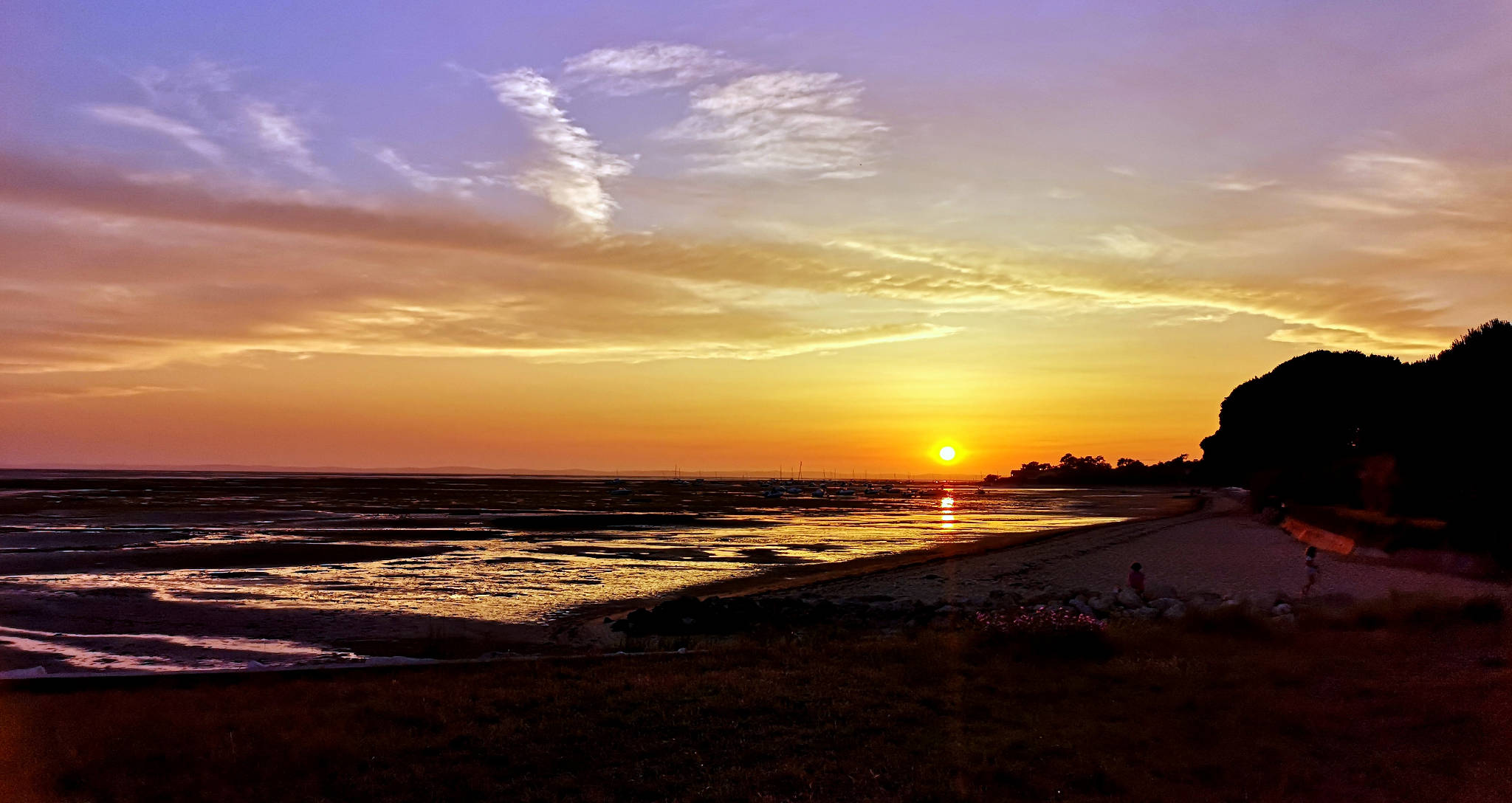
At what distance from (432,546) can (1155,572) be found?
3317 cm

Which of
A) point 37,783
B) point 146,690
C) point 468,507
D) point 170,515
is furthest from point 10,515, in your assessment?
point 37,783

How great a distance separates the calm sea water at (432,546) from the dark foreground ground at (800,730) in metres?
12.3

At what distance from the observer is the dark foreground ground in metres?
9.23

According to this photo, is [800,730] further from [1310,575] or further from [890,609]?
[1310,575]

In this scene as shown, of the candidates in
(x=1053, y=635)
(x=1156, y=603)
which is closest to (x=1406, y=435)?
(x=1156, y=603)

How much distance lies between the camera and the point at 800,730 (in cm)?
1123

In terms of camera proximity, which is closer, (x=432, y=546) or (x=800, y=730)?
(x=800, y=730)

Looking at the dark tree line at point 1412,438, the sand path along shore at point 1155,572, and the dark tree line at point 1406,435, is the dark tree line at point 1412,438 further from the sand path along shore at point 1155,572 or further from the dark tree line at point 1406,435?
the sand path along shore at point 1155,572

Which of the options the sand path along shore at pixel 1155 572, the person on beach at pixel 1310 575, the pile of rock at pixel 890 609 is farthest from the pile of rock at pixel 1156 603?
the sand path along shore at pixel 1155 572

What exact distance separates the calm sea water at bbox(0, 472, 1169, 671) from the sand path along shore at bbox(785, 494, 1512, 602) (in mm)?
7170

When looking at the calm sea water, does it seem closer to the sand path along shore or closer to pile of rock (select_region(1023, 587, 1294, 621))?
the sand path along shore

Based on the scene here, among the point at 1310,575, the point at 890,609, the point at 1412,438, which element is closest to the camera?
the point at 890,609

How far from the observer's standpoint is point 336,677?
14.5 metres

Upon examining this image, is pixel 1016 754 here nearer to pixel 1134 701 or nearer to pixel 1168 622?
pixel 1134 701
